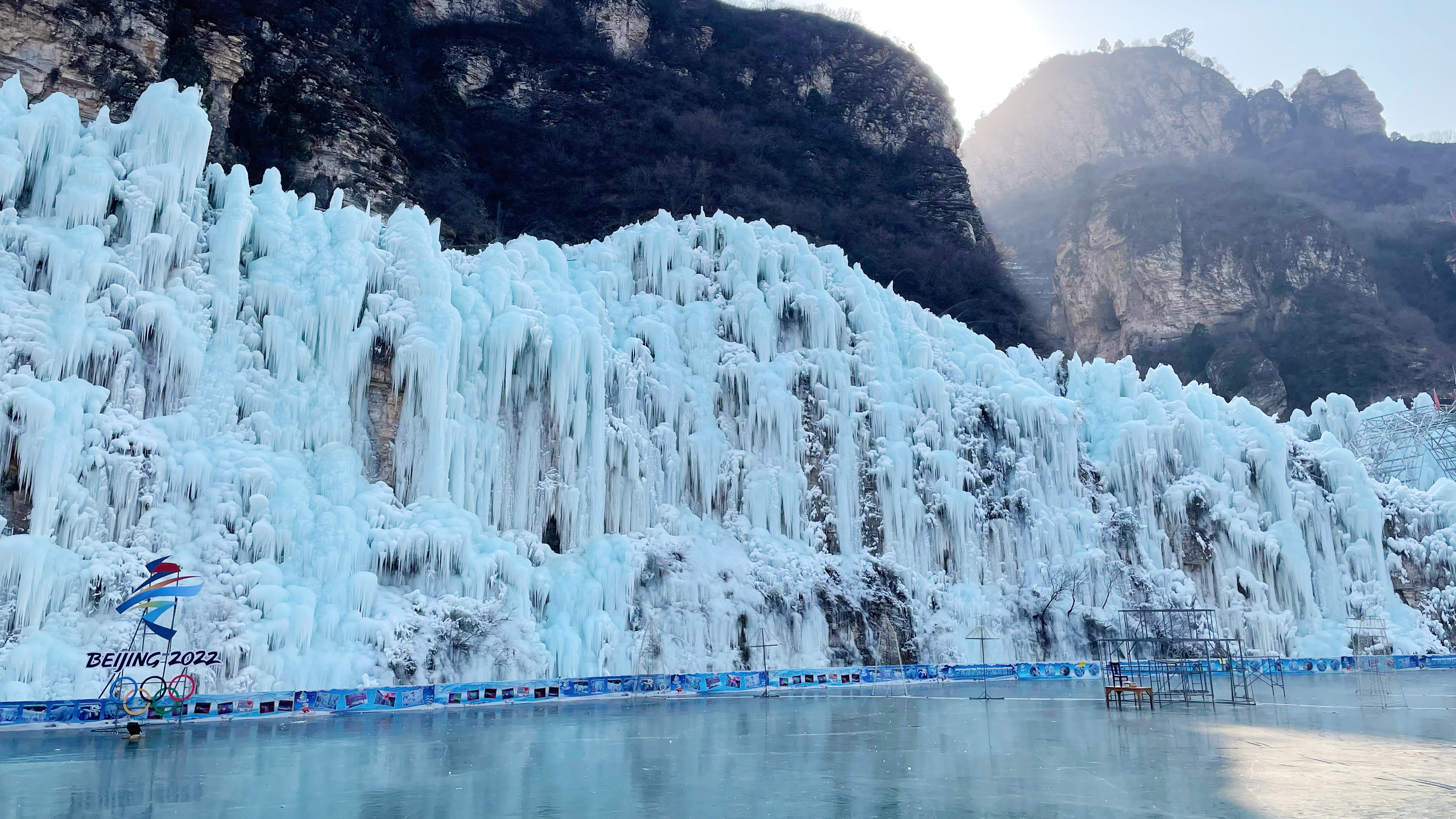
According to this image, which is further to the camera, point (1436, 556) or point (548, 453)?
point (1436, 556)

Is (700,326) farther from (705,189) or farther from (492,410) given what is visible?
(705,189)

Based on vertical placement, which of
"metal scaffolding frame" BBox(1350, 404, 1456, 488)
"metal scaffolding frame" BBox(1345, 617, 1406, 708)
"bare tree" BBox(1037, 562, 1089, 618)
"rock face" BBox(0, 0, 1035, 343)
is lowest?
"metal scaffolding frame" BBox(1345, 617, 1406, 708)

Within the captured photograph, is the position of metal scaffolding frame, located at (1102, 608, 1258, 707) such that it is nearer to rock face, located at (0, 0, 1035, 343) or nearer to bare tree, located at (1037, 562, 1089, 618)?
bare tree, located at (1037, 562, 1089, 618)

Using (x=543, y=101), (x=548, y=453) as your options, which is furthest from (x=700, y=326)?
(x=543, y=101)

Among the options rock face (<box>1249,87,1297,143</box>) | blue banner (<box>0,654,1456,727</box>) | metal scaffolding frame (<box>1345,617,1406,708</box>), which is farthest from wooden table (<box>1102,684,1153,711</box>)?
rock face (<box>1249,87,1297,143</box>)

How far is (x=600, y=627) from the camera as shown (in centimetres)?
2230

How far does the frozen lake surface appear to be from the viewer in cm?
757

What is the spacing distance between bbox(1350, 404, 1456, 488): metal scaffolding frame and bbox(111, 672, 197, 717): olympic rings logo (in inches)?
1657

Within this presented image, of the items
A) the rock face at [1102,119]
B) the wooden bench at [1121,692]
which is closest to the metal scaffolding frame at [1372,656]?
the wooden bench at [1121,692]

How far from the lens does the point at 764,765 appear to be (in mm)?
10125

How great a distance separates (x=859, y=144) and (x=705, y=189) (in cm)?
1353

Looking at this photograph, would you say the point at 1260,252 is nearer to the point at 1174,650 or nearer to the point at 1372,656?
the point at 1372,656

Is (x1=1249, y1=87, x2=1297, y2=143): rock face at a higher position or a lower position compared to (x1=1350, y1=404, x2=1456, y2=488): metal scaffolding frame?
higher

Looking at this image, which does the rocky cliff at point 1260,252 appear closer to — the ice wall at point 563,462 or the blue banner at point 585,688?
the ice wall at point 563,462
